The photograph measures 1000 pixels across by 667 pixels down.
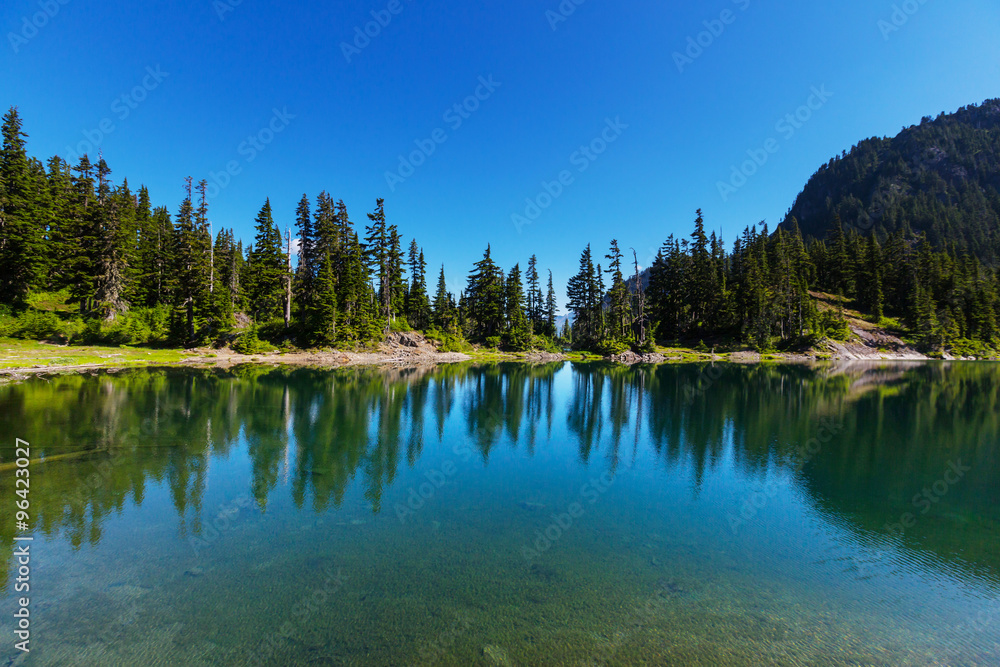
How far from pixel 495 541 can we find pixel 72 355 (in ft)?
166

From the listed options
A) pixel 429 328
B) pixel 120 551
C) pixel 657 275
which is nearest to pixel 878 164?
pixel 657 275

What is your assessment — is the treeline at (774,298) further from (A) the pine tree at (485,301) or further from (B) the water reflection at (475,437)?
(B) the water reflection at (475,437)

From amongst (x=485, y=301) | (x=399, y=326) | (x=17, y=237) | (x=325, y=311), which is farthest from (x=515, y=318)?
(x=17, y=237)

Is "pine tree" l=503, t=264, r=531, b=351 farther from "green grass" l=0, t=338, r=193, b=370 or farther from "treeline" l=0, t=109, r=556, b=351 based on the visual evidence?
"green grass" l=0, t=338, r=193, b=370

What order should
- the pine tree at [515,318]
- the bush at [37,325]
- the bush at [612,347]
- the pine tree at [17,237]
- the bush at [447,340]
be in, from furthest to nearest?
1. the pine tree at [515,318]
2. the bush at [447,340]
3. the bush at [612,347]
4. the pine tree at [17,237]
5. the bush at [37,325]

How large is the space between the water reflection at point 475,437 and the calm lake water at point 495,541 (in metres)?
0.16

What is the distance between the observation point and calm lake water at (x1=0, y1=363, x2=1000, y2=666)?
6367 mm

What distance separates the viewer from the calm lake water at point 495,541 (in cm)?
637

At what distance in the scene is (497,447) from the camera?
1872 centimetres

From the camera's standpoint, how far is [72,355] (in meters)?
39.6

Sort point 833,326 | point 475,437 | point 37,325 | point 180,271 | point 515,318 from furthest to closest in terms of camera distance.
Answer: point 515,318, point 833,326, point 180,271, point 37,325, point 475,437

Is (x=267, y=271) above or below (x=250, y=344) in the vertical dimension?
above

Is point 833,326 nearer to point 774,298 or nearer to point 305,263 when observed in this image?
point 774,298

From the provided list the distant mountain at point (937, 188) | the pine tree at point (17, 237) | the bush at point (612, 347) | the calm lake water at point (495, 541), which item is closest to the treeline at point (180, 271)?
the pine tree at point (17, 237)
